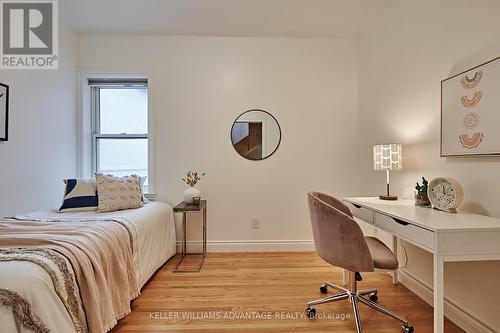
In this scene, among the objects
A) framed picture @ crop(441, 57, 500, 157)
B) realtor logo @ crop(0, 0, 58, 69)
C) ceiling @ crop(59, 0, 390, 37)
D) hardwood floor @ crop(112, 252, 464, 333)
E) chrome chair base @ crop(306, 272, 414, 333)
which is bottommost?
hardwood floor @ crop(112, 252, 464, 333)

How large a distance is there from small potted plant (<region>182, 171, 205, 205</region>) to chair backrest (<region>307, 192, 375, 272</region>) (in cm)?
144

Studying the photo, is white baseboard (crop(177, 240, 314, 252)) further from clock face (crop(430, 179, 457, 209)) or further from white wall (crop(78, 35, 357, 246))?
clock face (crop(430, 179, 457, 209))

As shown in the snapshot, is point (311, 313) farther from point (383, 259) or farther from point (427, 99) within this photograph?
point (427, 99)

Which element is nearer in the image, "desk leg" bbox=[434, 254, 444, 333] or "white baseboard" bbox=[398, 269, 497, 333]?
"desk leg" bbox=[434, 254, 444, 333]

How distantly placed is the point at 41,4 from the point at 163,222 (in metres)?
2.52

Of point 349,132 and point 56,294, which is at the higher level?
point 349,132

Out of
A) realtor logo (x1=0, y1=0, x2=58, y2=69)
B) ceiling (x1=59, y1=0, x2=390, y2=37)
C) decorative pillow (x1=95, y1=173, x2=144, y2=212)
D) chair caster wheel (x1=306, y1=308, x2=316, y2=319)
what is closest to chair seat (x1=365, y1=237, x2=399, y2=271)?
chair caster wheel (x1=306, y1=308, x2=316, y2=319)

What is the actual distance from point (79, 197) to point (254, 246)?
A: 6.56ft

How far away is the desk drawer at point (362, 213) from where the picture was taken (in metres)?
1.86

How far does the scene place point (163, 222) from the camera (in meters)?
2.66

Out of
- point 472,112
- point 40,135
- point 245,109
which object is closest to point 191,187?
point 245,109

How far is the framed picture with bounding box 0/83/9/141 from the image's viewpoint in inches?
80.5

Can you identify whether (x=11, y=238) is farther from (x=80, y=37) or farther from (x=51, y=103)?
(x=80, y=37)

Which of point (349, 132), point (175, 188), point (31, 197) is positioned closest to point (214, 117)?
point (175, 188)
